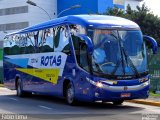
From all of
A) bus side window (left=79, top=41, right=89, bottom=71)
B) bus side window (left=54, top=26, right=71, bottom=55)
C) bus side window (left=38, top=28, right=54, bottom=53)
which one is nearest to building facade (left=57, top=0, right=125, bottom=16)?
bus side window (left=38, top=28, right=54, bottom=53)

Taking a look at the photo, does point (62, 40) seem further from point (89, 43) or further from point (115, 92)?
point (115, 92)

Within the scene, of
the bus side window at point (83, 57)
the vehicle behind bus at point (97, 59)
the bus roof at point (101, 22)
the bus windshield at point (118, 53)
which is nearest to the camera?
the vehicle behind bus at point (97, 59)

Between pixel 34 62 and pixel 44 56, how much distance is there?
144cm

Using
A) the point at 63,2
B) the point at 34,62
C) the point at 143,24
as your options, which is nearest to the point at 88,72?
the point at 34,62

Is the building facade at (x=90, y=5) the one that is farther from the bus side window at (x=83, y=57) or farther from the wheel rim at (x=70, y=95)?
the bus side window at (x=83, y=57)

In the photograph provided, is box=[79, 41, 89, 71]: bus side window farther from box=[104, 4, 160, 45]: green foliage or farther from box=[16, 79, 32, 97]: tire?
Result: box=[104, 4, 160, 45]: green foliage

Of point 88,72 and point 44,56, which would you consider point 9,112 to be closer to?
point 88,72

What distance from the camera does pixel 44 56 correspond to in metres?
20.7

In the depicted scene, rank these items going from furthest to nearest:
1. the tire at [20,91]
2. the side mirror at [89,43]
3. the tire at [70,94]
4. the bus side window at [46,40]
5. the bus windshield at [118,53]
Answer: the tire at [20,91] < the bus side window at [46,40] < the tire at [70,94] < the bus windshield at [118,53] < the side mirror at [89,43]

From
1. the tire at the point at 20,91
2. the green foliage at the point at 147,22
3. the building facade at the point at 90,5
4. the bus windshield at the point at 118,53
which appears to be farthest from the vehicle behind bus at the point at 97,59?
the building facade at the point at 90,5

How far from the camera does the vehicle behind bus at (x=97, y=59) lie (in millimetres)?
16094

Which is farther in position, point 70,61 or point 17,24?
point 17,24

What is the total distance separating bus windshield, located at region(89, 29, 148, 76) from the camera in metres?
16.2

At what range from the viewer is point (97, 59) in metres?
16.2
